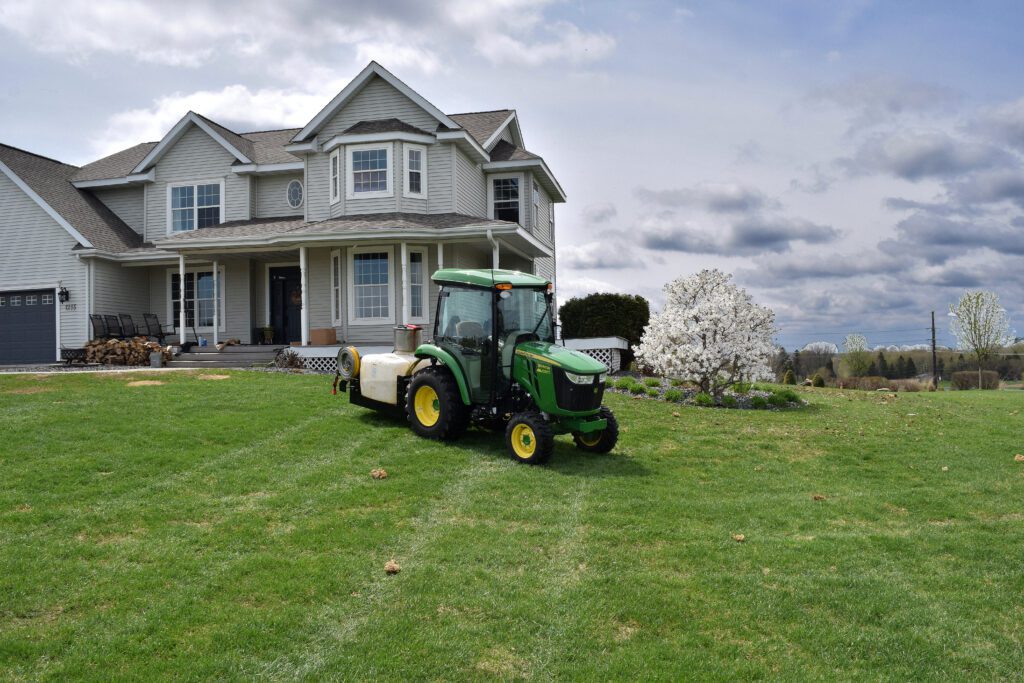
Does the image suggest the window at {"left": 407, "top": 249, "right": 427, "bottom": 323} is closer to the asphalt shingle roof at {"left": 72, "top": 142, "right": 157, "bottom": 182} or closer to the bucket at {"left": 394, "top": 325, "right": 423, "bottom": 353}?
the bucket at {"left": 394, "top": 325, "right": 423, "bottom": 353}

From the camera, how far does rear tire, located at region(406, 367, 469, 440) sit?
1047cm

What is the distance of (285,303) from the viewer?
82.9ft

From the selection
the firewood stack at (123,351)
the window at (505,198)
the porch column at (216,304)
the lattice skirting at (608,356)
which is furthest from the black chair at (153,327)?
the lattice skirting at (608,356)

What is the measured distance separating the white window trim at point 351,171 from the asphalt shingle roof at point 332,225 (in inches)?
24.7

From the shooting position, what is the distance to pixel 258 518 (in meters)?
7.18

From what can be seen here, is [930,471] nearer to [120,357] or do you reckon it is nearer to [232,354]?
[232,354]

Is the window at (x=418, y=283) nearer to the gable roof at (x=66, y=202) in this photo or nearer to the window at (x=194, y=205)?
the window at (x=194, y=205)

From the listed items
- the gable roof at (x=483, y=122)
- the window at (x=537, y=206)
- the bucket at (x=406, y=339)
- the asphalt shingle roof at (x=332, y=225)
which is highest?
the gable roof at (x=483, y=122)

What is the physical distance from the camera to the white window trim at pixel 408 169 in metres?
22.4

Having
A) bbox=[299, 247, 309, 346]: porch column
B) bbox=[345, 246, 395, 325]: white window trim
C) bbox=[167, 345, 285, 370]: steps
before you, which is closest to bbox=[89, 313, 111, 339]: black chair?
bbox=[167, 345, 285, 370]: steps

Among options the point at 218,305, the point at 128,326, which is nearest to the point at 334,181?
the point at 218,305

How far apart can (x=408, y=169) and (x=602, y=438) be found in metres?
14.2

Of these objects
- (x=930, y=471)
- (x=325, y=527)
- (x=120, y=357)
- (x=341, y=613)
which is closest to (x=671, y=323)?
(x=930, y=471)

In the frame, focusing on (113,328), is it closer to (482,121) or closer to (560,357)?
(482,121)
